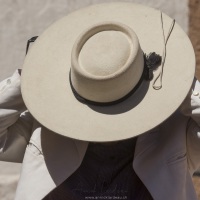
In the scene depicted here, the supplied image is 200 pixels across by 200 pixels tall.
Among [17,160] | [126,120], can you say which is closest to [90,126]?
[126,120]

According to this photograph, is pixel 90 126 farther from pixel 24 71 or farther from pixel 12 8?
pixel 12 8

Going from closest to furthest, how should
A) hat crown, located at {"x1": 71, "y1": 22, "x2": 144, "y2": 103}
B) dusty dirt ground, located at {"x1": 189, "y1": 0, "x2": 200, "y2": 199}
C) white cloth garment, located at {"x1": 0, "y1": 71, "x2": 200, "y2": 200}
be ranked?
1. hat crown, located at {"x1": 71, "y1": 22, "x2": 144, "y2": 103}
2. white cloth garment, located at {"x1": 0, "y1": 71, "x2": 200, "y2": 200}
3. dusty dirt ground, located at {"x1": 189, "y1": 0, "x2": 200, "y2": 199}

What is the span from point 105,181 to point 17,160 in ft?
1.47

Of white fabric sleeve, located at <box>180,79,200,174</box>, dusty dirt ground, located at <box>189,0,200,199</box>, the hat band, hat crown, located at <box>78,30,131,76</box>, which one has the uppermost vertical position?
hat crown, located at <box>78,30,131,76</box>

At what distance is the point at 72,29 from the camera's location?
2750 mm

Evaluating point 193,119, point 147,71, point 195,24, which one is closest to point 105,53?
point 147,71

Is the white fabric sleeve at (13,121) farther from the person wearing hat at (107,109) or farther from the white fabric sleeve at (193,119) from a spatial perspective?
the white fabric sleeve at (193,119)

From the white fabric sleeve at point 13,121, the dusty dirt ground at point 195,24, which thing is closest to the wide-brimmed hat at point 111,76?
the white fabric sleeve at point 13,121

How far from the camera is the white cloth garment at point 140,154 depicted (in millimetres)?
2699

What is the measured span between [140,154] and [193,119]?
0.23 metres

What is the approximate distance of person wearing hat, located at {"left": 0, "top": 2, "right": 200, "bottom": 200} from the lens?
2506mm

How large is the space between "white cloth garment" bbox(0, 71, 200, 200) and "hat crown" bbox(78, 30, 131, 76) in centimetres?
31

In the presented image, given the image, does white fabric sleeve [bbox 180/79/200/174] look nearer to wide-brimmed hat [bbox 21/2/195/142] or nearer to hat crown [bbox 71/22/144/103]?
wide-brimmed hat [bbox 21/2/195/142]

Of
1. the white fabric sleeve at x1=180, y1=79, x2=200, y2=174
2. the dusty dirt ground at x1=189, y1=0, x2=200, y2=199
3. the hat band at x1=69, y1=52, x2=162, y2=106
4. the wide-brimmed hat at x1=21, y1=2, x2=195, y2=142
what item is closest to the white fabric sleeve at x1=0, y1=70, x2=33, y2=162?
the wide-brimmed hat at x1=21, y1=2, x2=195, y2=142
